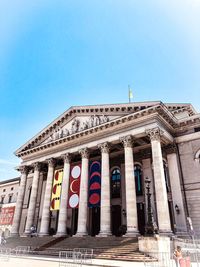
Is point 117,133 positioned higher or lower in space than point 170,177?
higher

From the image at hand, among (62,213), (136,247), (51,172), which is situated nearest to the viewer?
(136,247)

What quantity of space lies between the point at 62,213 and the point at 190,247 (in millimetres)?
13125

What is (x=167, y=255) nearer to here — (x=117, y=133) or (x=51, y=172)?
(x=117, y=133)

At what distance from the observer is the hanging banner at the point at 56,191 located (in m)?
25.2

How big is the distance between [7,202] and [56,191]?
75.0ft

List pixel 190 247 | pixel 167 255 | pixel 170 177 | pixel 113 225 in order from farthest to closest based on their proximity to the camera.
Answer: pixel 113 225
pixel 170 177
pixel 190 247
pixel 167 255

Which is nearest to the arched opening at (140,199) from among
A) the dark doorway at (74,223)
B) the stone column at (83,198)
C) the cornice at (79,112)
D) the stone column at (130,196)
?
the stone column at (130,196)

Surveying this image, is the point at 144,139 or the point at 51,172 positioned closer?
the point at 144,139

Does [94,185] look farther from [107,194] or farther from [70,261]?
[70,261]

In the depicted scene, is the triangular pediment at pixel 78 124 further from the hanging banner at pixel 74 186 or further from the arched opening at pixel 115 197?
the arched opening at pixel 115 197

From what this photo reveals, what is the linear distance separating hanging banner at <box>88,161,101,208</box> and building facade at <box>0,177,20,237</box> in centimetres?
2160

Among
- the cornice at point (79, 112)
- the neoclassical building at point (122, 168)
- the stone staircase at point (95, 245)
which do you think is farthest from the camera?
the cornice at point (79, 112)

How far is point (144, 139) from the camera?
24.6 metres

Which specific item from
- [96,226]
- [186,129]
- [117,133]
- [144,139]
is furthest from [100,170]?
[186,129]
